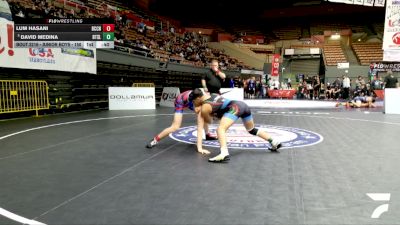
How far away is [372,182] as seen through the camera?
12.9ft

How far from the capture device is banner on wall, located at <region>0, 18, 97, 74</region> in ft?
34.6

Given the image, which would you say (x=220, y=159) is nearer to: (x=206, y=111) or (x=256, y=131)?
(x=206, y=111)

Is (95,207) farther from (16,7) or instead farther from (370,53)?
(370,53)

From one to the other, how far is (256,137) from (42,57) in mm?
8833

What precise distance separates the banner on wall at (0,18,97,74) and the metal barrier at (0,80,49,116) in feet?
2.21

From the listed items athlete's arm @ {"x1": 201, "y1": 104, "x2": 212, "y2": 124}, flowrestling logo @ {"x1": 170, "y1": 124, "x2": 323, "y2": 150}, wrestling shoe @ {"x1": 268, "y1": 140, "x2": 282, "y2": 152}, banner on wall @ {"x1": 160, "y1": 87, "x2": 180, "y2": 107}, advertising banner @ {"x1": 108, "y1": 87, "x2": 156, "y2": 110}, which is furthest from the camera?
banner on wall @ {"x1": 160, "y1": 87, "x2": 180, "y2": 107}

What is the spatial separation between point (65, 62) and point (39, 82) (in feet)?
4.17

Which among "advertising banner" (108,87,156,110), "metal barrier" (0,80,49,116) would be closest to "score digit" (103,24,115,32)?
"metal barrier" (0,80,49,116)

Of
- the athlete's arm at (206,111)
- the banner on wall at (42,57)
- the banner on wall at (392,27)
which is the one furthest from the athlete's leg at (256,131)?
the banner on wall at (42,57)

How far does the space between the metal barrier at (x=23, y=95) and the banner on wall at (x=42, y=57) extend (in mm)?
673

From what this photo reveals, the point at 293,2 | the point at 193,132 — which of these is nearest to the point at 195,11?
the point at 293,2
